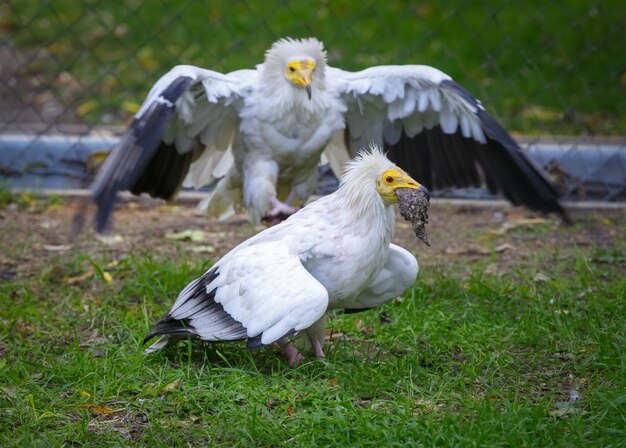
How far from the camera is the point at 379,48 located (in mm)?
8367

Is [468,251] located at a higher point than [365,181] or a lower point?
lower

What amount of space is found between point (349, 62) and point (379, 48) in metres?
0.70

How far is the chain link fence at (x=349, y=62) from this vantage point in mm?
6453

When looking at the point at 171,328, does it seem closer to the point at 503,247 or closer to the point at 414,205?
the point at 414,205

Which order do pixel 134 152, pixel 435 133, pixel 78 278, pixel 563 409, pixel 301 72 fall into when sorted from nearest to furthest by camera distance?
pixel 563 409, pixel 134 152, pixel 301 72, pixel 78 278, pixel 435 133

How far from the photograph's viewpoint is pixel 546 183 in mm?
4379

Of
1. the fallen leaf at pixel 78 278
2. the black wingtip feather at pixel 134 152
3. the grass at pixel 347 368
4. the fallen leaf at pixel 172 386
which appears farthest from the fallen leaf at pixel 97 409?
the fallen leaf at pixel 78 278

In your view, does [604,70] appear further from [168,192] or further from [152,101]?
[152,101]

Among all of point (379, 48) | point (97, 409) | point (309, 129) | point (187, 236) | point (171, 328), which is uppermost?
point (379, 48)

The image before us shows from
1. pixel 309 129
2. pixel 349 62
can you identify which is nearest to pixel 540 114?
pixel 349 62

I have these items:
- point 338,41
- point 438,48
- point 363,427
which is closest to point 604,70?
point 438,48

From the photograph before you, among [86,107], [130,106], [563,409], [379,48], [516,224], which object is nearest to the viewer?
[563,409]

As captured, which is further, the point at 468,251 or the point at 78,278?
the point at 468,251

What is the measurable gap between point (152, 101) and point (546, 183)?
171 centimetres
